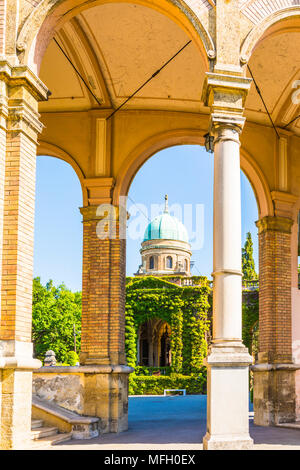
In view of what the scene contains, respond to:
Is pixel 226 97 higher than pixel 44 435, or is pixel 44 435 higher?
pixel 226 97

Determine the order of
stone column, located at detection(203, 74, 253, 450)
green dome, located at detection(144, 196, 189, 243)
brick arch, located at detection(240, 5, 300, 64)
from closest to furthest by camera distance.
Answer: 1. stone column, located at detection(203, 74, 253, 450)
2. brick arch, located at detection(240, 5, 300, 64)
3. green dome, located at detection(144, 196, 189, 243)

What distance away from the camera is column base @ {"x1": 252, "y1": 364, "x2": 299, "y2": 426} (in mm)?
13188

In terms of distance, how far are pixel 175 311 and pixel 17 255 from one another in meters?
31.4

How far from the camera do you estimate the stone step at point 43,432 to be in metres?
10.2

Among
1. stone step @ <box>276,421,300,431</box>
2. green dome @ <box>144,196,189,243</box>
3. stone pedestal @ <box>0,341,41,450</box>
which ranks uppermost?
green dome @ <box>144,196,189,243</box>

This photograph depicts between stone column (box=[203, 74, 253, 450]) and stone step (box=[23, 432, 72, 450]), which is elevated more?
stone column (box=[203, 74, 253, 450])

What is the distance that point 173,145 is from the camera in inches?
570

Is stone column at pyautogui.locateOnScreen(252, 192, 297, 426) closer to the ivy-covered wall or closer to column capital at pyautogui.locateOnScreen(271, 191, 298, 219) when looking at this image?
column capital at pyautogui.locateOnScreen(271, 191, 298, 219)

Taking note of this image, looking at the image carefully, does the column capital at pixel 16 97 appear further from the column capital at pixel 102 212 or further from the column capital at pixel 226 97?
the column capital at pixel 102 212

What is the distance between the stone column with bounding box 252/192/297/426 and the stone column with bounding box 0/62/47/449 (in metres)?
7.04

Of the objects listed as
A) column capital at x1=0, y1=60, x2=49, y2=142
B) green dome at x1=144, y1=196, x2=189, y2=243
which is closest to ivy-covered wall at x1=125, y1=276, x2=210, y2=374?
green dome at x1=144, y1=196, x2=189, y2=243

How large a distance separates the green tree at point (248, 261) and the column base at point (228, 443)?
130 feet

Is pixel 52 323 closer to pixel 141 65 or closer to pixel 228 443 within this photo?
pixel 141 65

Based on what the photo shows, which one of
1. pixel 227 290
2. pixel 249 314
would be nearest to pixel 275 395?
pixel 227 290
